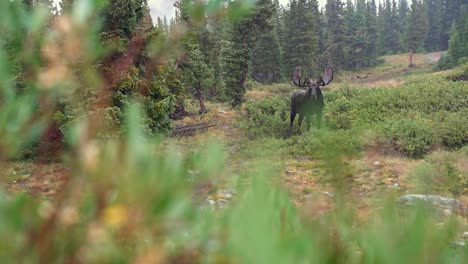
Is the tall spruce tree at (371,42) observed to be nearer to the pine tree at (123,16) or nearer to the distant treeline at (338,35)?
the distant treeline at (338,35)

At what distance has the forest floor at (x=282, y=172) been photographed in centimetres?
83

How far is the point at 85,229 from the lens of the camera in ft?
2.00

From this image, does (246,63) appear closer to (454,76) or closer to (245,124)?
(245,124)

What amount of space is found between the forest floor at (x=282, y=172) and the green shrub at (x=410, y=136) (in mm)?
541

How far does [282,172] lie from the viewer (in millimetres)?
2020

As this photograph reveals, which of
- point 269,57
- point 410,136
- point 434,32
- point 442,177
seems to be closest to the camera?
point 442,177

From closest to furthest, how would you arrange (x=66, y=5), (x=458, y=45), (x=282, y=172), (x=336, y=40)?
(x=66, y=5) < (x=282, y=172) < (x=458, y=45) < (x=336, y=40)

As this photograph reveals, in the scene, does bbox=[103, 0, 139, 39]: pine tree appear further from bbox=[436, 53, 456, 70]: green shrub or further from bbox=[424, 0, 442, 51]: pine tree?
bbox=[424, 0, 442, 51]: pine tree

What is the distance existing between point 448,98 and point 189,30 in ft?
65.0

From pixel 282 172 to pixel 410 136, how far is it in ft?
43.3

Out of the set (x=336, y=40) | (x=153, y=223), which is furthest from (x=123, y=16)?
(x=336, y=40)

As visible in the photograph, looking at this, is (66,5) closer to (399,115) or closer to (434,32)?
(399,115)

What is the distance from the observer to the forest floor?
0.83 metres

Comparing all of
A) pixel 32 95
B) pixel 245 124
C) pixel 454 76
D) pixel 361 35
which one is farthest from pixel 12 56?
pixel 361 35
